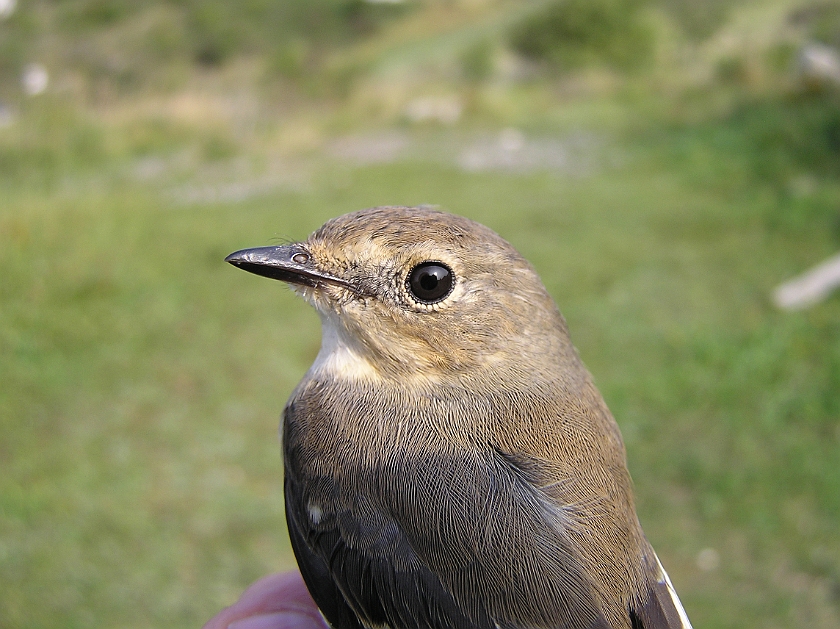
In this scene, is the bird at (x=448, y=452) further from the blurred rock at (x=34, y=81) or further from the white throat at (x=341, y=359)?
the blurred rock at (x=34, y=81)

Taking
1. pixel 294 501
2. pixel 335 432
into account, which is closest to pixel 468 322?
pixel 335 432

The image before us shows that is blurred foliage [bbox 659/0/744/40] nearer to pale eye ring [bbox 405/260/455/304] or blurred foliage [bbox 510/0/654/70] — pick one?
blurred foliage [bbox 510/0/654/70]

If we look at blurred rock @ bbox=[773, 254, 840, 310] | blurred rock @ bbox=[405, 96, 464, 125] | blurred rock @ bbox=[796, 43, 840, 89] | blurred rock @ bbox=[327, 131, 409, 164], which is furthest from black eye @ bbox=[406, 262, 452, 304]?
blurred rock @ bbox=[405, 96, 464, 125]

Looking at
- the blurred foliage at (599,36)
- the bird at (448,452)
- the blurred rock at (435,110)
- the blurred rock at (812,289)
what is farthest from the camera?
the blurred foliage at (599,36)

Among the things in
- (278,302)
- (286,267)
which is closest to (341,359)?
(286,267)

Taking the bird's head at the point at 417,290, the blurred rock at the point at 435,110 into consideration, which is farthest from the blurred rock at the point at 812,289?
the blurred rock at the point at 435,110
